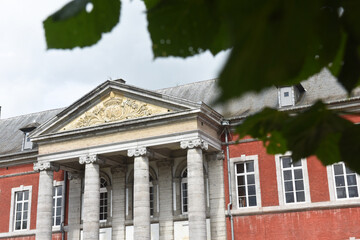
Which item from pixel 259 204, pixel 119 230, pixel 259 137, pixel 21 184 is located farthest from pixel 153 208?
pixel 259 137

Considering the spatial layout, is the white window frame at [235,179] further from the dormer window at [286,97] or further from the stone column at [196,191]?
the dormer window at [286,97]

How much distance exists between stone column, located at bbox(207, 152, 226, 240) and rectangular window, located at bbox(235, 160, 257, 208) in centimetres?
66

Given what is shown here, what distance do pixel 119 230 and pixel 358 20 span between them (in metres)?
21.2

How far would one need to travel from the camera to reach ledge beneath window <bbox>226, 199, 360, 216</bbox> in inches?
712

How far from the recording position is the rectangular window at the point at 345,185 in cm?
1830

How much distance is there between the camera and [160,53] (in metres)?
0.93

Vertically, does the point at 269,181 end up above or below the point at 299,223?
above

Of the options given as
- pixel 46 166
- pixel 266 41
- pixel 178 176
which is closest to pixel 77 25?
pixel 266 41

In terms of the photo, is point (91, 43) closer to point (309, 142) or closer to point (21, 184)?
point (309, 142)

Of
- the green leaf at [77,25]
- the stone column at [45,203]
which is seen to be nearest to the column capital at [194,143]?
the stone column at [45,203]

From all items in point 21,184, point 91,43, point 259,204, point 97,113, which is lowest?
point 91,43

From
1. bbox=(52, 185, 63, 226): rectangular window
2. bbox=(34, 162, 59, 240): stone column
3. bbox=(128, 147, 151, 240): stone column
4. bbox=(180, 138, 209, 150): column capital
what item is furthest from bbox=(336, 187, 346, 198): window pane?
bbox=(52, 185, 63, 226): rectangular window

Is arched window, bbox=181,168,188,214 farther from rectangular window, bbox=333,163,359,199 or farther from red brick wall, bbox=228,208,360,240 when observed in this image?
rectangular window, bbox=333,163,359,199

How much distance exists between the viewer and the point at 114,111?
790 inches
